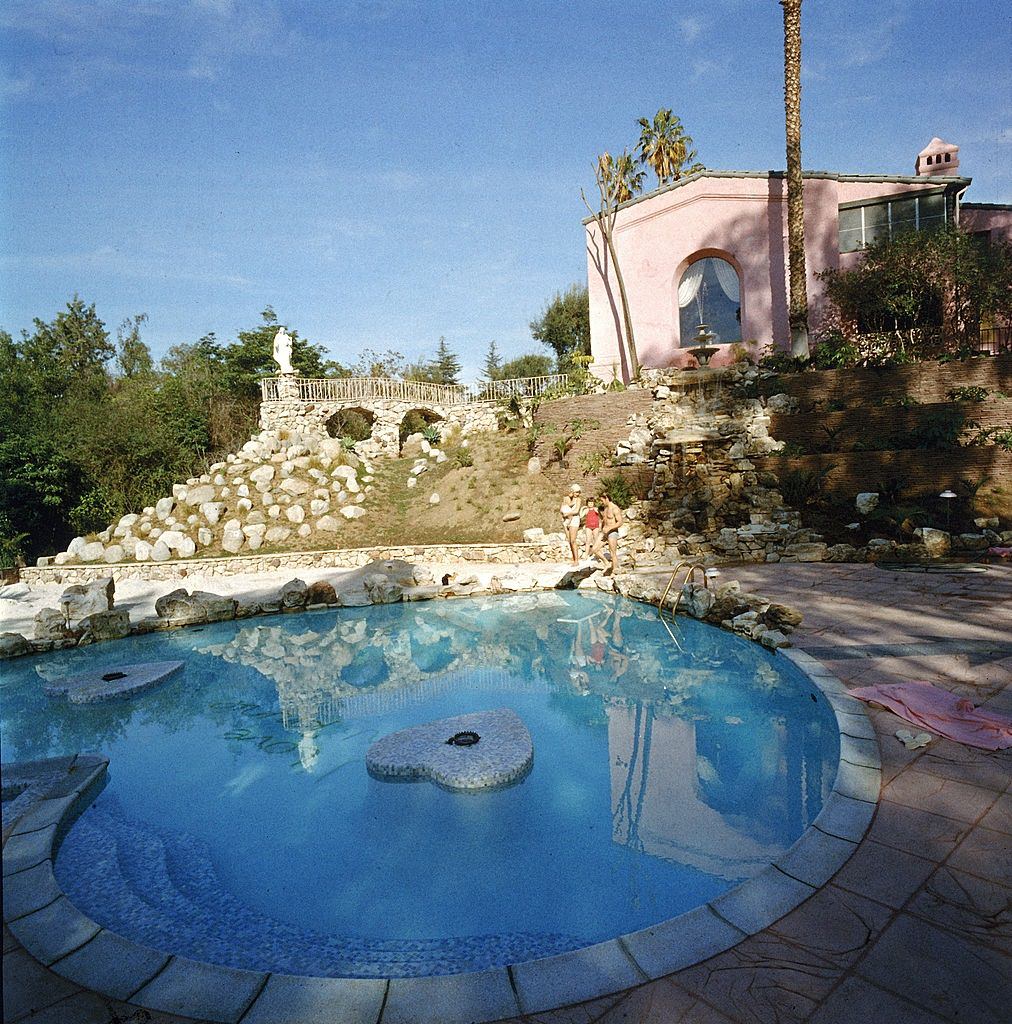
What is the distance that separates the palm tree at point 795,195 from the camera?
17.4m

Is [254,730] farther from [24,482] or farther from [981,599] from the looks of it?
Result: [24,482]

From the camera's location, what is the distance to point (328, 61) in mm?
9516

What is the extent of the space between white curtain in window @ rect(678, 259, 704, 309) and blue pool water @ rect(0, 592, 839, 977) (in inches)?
612

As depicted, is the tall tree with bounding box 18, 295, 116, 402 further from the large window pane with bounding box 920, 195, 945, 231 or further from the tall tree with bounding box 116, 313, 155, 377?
the large window pane with bounding box 920, 195, 945, 231

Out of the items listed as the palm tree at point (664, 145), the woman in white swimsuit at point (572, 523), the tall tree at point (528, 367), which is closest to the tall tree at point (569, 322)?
the tall tree at point (528, 367)

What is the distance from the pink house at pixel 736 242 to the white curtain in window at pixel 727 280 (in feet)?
0.11

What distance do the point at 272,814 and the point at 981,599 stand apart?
903cm

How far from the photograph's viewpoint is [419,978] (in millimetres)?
2836

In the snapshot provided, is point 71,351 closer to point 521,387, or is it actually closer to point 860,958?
point 521,387

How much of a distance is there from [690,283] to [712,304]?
3.66ft

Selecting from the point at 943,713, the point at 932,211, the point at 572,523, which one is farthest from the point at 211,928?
the point at 932,211

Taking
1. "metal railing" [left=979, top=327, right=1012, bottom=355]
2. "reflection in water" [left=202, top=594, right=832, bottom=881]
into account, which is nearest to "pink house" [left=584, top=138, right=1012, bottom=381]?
"metal railing" [left=979, top=327, right=1012, bottom=355]

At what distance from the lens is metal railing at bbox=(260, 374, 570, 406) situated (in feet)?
73.8

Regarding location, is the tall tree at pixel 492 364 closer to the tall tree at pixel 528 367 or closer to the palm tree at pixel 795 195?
the tall tree at pixel 528 367
